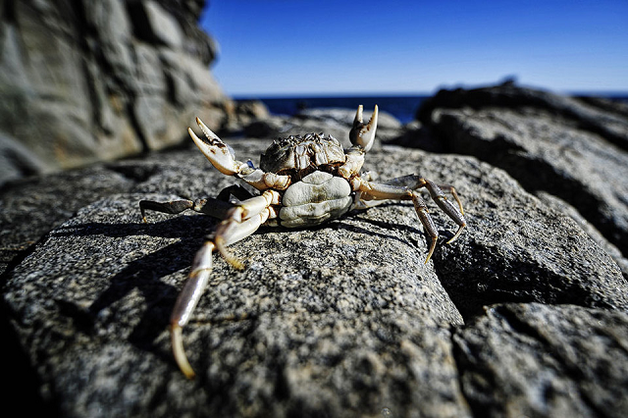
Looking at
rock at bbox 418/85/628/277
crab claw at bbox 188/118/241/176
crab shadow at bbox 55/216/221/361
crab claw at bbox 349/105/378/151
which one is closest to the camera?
crab shadow at bbox 55/216/221/361

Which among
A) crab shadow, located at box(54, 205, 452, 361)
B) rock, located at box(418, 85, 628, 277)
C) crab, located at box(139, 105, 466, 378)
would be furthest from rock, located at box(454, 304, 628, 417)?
rock, located at box(418, 85, 628, 277)

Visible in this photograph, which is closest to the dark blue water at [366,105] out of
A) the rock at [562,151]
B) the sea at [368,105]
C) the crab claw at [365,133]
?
the sea at [368,105]

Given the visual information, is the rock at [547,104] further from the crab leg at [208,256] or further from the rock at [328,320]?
the crab leg at [208,256]

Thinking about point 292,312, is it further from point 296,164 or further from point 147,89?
point 147,89

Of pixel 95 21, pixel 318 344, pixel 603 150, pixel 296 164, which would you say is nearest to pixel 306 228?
pixel 296 164

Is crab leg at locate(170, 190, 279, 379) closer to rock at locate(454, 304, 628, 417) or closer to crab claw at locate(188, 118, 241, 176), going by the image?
crab claw at locate(188, 118, 241, 176)

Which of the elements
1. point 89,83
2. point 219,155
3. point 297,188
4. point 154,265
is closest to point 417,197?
point 297,188
